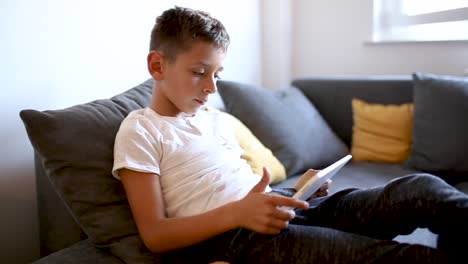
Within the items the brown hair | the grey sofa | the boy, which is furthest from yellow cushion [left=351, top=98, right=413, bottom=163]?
the brown hair

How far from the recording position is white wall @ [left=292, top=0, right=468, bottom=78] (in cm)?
249

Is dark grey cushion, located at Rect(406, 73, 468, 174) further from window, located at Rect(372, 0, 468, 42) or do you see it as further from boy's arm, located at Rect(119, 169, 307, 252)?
boy's arm, located at Rect(119, 169, 307, 252)

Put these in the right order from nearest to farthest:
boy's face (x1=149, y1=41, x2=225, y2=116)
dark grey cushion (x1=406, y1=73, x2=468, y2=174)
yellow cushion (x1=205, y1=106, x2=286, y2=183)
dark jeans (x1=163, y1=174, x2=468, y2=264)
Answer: dark jeans (x1=163, y1=174, x2=468, y2=264) < boy's face (x1=149, y1=41, x2=225, y2=116) < yellow cushion (x1=205, y1=106, x2=286, y2=183) < dark grey cushion (x1=406, y1=73, x2=468, y2=174)

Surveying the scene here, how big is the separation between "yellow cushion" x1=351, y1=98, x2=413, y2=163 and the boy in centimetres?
95

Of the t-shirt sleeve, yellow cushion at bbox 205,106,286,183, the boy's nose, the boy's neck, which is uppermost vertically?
the boy's nose

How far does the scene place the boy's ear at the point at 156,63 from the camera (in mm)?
1333

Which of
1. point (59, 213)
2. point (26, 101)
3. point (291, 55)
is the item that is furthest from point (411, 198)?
point (291, 55)

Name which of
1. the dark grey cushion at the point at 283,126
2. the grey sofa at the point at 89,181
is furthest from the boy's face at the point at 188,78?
the dark grey cushion at the point at 283,126

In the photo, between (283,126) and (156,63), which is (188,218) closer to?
(156,63)

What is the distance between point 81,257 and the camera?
1.24 m

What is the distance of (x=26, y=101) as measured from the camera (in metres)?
1.54

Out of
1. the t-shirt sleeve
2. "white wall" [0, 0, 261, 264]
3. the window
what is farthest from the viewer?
the window

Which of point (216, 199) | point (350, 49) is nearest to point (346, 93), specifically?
point (350, 49)

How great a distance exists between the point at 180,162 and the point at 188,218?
6.9 inches
